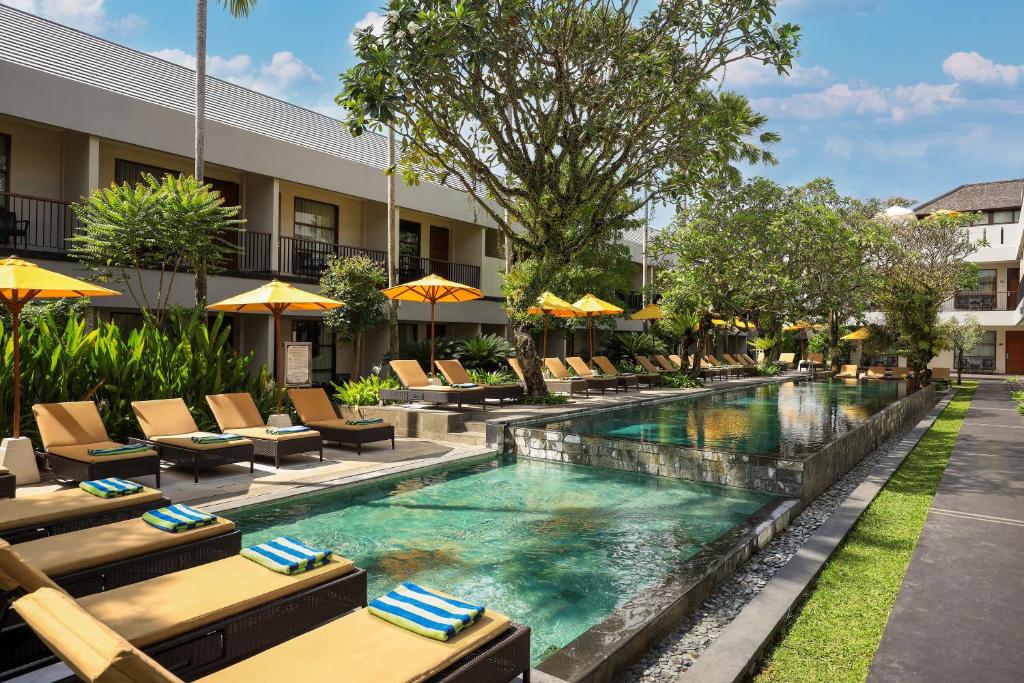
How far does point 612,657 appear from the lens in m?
3.52

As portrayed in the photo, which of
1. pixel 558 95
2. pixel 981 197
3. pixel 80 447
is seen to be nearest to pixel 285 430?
pixel 80 447

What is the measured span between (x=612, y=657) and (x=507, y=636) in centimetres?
77

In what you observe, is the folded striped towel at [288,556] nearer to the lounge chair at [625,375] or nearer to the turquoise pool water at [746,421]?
the turquoise pool water at [746,421]

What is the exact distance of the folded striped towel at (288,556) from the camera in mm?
3648

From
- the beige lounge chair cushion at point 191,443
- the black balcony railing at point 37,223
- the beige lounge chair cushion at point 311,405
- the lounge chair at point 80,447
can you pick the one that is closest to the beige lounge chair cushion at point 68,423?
the lounge chair at point 80,447

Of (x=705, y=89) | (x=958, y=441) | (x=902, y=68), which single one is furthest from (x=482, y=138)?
(x=902, y=68)

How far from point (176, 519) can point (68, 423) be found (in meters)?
4.54

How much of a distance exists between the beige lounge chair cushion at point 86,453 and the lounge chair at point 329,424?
9.05 ft

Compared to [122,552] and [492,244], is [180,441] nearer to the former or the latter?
[122,552]

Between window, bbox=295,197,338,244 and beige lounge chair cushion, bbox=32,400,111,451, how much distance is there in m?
12.2

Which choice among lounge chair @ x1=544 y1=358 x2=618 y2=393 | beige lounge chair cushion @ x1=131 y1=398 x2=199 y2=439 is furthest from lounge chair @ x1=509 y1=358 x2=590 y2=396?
beige lounge chair cushion @ x1=131 y1=398 x2=199 y2=439

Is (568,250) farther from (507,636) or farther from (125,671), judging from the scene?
(125,671)

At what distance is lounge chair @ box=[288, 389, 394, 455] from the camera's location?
9.80m

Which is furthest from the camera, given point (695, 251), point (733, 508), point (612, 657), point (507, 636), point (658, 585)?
point (695, 251)
